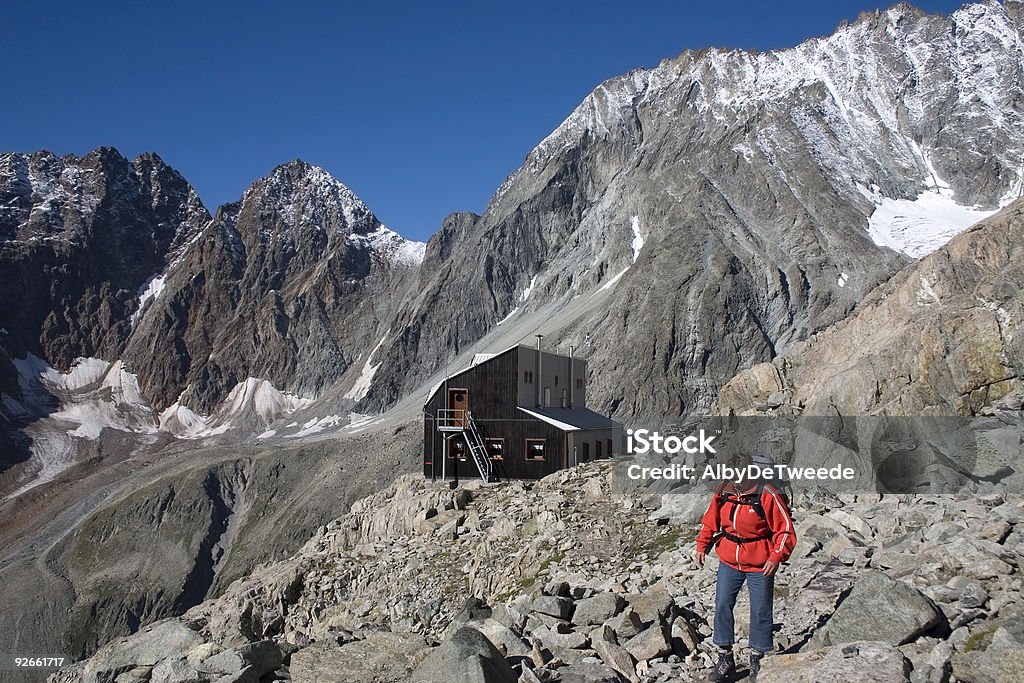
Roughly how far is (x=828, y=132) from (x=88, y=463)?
130017mm

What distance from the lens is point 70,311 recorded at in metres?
189

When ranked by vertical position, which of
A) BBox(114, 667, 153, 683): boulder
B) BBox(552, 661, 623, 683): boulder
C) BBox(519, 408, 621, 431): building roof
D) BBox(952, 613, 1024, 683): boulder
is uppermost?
BBox(519, 408, 621, 431): building roof

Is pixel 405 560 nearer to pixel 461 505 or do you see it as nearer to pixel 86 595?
pixel 461 505

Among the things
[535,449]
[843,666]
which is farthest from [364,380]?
[843,666]

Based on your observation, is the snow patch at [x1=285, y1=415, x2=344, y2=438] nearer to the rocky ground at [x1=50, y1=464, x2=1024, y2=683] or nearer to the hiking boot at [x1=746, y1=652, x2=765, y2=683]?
the rocky ground at [x1=50, y1=464, x2=1024, y2=683]

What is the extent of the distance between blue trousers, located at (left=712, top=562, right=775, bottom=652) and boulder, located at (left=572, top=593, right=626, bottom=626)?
2.11 metres

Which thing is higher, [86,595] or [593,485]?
[593,485]

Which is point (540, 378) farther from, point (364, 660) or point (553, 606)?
point (364, 660)

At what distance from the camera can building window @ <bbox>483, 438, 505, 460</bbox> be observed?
33.3m

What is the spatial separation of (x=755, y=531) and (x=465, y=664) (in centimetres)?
327

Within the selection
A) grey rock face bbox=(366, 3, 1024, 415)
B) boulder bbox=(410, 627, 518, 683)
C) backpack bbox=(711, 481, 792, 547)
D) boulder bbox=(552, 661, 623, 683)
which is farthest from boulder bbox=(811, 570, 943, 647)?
grey rock face bbox=(366, 3, 1024, 415)

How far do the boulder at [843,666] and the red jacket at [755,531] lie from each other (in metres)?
0.97

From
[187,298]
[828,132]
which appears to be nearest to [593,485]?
[828,132]

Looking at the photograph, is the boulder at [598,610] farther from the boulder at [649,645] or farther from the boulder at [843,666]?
the boulder at [843,666]
